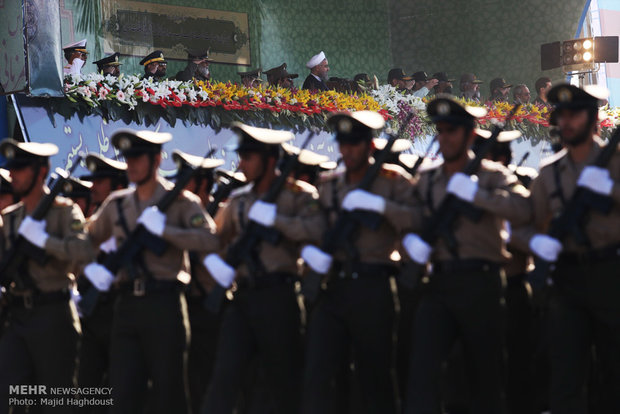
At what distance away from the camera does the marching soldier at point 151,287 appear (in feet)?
18.1

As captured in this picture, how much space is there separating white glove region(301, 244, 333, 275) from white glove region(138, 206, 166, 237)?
842 millimetres

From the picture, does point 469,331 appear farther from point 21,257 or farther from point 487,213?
point 21,257

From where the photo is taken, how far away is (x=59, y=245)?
5895 millimetres

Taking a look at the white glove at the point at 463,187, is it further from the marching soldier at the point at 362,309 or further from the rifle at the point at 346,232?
the rifle at the point at 346,232

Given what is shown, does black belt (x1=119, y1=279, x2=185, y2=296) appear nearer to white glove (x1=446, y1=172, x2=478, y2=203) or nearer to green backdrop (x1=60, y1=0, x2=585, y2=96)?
white glove (x1=446, y1=172, x2=478, y2=203)

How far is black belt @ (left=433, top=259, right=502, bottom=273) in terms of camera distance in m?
5.19

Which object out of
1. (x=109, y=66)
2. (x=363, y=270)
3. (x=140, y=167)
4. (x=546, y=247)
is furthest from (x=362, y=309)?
(x=109, y=66)

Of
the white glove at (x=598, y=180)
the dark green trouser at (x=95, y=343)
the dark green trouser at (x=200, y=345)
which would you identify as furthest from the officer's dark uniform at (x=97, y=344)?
the white glove at (x=598, y=180)

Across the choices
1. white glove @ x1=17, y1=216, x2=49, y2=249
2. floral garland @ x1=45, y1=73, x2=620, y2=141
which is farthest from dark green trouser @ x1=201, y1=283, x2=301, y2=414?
floral garland @ x1=45, y1=73, x2=620, y2=141

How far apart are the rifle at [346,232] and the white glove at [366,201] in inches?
1.4

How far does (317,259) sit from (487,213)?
0.93m

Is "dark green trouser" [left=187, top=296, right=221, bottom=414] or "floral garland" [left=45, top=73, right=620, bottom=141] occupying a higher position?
"floral garland" [left=45, top=73, right=620, bottom=141]

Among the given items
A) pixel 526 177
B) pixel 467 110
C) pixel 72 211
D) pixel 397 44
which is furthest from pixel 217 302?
pixel 397 44

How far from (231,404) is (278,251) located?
89cm
